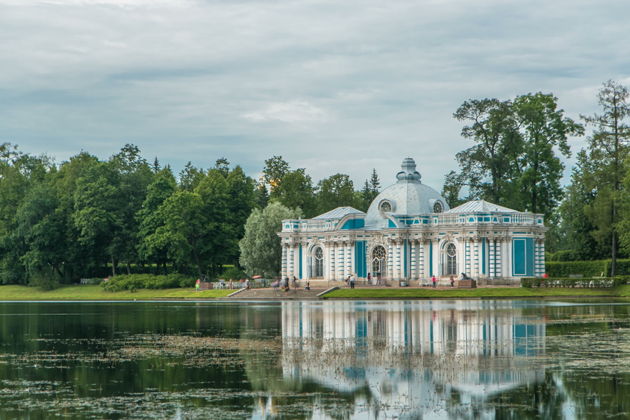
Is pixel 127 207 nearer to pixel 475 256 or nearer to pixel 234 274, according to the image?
pixel 234 274

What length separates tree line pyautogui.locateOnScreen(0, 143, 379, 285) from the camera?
319 ft

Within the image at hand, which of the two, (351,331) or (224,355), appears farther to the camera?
(351,331)

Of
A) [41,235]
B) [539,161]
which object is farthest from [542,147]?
[41,235]

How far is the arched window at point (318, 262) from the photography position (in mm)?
90125

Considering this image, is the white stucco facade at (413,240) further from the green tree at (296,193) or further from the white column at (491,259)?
the green tree at (296,193)

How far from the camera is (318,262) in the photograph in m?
90.5

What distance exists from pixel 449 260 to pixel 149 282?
2991 cm

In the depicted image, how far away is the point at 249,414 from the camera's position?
54.4 ft

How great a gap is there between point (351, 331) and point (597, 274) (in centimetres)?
5056

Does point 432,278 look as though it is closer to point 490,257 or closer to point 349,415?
point 490,257

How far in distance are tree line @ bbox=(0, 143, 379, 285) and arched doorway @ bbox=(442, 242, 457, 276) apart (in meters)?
23.4

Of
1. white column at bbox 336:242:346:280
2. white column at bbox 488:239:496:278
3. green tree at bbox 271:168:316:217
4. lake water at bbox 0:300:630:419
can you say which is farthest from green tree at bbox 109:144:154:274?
lake water at bbox 0:300:630:419

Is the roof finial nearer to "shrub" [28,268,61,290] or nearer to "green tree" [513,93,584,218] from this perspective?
"green tree" [513,93,584,218]

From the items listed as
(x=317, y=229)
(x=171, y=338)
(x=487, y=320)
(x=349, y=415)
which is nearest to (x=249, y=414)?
(x=349, y=415)
